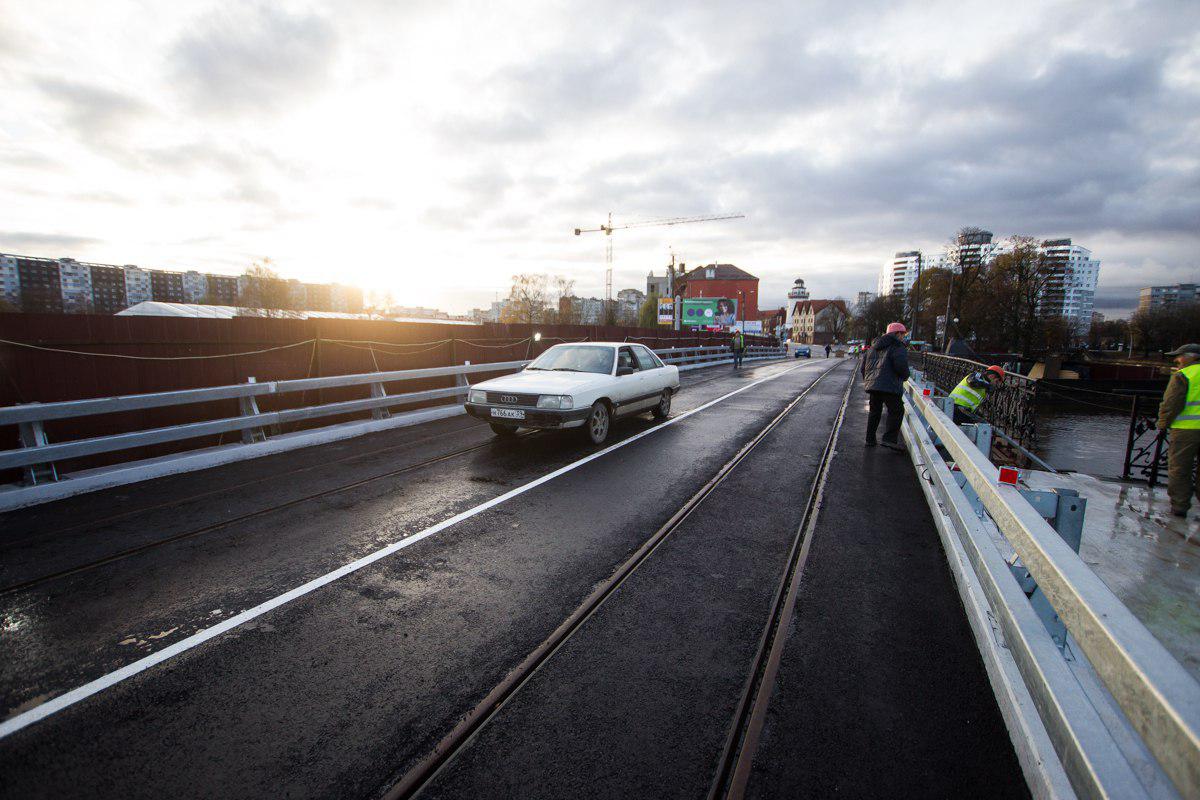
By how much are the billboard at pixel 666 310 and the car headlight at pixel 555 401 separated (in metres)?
71.8

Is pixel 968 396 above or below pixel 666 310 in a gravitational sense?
below

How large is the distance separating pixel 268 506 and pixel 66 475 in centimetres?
244

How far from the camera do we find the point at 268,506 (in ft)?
16.7

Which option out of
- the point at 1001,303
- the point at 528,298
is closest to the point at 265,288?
the point at 528,298

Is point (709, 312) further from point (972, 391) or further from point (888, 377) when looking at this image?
point (972, 391)

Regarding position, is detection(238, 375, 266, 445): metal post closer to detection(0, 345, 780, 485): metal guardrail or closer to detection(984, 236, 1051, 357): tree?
detection(0, 345, 780, 485): metal guardrail

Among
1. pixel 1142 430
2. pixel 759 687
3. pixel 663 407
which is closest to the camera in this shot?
pixel 759 687

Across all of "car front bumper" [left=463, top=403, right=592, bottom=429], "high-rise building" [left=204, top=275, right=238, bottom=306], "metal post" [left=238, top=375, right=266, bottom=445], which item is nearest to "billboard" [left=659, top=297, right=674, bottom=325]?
"car front bumper" [left=463, top=403, right=592, bottom=429]

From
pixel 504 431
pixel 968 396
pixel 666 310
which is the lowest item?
pixel 504 431

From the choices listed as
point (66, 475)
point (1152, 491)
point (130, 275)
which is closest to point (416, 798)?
point (66, 475)

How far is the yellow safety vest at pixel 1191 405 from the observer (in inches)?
253

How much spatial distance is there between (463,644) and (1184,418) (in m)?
8.98

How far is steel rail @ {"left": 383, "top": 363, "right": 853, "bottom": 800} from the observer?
209cm

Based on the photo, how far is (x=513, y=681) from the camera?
8.69ft
